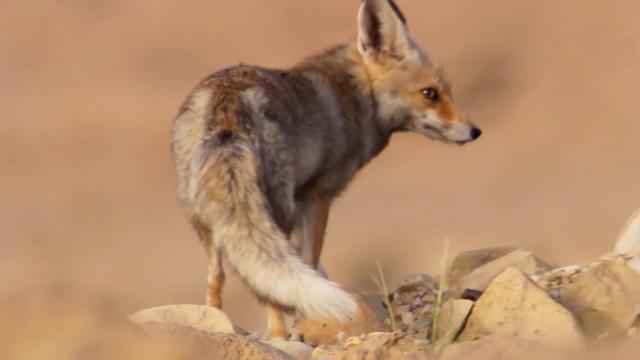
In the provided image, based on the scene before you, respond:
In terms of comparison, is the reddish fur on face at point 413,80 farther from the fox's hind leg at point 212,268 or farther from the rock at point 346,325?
the fox's hind leg at point 212,268

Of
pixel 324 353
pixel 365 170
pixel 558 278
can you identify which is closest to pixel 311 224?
pixel 558 278

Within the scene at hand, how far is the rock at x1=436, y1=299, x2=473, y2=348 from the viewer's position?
6.51m

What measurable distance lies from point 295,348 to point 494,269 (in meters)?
1.85

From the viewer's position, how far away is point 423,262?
16.0 meters

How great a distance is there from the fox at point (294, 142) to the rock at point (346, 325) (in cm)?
17

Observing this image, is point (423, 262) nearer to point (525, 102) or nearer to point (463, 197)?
point (463, 197)

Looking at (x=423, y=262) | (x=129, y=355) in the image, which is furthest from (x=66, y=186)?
(x=129, y=355)

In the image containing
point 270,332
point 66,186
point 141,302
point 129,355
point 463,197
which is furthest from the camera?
point 66,186

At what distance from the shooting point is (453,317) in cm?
662

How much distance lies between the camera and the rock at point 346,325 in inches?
266

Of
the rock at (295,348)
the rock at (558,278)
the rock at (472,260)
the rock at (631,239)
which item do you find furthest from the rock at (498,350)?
the rock at (472,260)

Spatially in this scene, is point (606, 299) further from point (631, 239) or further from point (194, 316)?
point (194, 316)

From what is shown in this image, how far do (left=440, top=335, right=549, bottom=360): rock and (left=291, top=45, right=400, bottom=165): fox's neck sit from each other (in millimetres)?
2837

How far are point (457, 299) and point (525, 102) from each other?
15.6 metres
